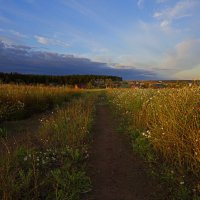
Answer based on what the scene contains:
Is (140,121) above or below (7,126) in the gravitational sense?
above

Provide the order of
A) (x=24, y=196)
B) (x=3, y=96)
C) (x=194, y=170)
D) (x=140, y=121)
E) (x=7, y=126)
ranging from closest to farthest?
(x=24, y=196) < (x=194, y=170) < (x=140, y=121) < (x=7, y=126) < (x=3, y=96)

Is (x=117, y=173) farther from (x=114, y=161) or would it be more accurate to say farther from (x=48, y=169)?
(x=48, y=169)

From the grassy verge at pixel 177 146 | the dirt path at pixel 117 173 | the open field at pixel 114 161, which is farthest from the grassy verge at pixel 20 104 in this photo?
the grassy verge at pixel 177 146

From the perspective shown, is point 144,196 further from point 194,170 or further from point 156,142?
point 156,142

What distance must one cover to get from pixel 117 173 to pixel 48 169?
127cm

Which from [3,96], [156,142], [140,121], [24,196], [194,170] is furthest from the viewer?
[3,96]

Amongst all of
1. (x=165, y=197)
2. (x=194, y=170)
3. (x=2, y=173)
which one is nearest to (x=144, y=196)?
(x=165, y=197)

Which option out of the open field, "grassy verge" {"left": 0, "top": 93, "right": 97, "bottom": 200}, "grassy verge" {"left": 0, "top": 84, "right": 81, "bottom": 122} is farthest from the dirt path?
"grassy verge" {"left": 0, "top": 84, "right": 81, "bottom": 122}

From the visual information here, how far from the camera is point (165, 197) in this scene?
5020 mm

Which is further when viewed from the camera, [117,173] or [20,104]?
[20,104]

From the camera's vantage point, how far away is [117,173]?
6.09 meters

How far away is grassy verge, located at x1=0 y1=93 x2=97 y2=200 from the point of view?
15.8ft

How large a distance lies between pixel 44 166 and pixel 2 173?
115cm

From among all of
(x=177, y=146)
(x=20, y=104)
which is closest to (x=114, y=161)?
(x=177, y=146)
